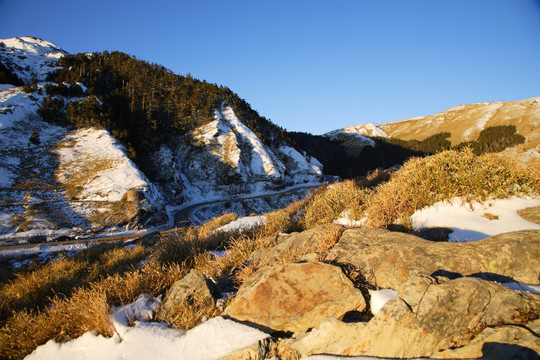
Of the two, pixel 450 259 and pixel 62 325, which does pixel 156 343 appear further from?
pixel 450 259

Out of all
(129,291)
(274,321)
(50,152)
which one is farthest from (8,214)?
(274,321)

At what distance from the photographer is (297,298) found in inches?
113

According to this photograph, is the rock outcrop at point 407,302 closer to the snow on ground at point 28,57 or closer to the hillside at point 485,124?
the hillside at point 485,124

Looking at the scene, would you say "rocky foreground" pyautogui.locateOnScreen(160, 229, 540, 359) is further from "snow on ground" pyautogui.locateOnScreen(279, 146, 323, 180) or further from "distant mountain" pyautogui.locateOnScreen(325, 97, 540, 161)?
"distant mountain" pyautogui.locateOnScreen(325, 97, 540, 161)

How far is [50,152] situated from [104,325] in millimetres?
33881

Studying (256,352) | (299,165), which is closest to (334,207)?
(256,352)

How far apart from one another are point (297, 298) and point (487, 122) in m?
98.9

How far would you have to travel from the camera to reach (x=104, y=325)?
3.15m

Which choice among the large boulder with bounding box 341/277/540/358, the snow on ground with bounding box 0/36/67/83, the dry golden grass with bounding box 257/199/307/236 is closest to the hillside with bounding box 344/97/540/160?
the dry golden grass with bounding box 257/199/307/236

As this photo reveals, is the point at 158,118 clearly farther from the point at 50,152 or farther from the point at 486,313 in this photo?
the point at 486,313

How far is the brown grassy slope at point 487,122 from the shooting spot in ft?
190

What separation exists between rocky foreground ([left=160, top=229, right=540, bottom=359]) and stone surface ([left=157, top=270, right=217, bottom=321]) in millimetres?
16

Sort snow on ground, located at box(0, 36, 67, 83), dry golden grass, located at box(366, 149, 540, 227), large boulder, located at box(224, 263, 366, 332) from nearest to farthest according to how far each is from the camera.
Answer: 1. large boulder, located at box(224, 263, 366, 332)
2. dry golden grass, located at box(366, 149, 540, 227)
3. snow on ground, located at box(0, 36, 67, 83)

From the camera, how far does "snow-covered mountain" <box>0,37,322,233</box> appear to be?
2159cm
